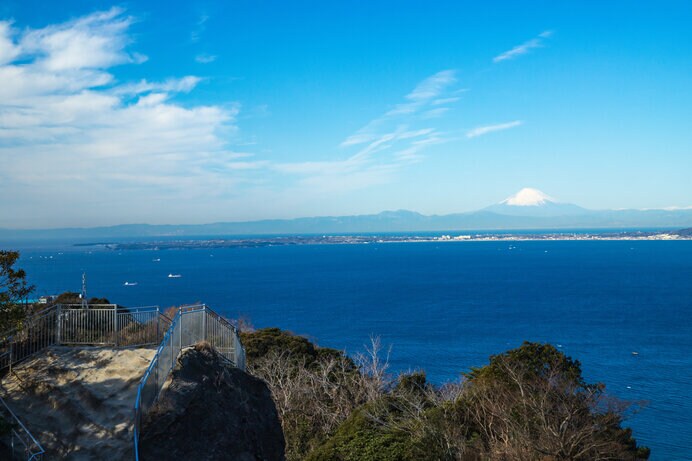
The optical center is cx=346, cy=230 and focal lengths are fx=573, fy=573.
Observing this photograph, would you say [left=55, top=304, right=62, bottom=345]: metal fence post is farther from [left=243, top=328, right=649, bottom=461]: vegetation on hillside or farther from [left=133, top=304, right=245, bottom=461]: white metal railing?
[left=243, top=328, right=649, bottom=461]: vegetation on hillside

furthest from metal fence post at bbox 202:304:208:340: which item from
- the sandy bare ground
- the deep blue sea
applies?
the deep blue sea

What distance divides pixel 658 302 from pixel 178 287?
81.8 metres

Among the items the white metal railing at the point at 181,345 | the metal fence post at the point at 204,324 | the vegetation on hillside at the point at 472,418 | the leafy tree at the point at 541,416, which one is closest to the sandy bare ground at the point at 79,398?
the white metal railing at the point at 181,345

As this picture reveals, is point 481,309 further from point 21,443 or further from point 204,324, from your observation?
point 21,443

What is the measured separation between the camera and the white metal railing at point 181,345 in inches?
386

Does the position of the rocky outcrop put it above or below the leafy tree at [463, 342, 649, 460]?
above

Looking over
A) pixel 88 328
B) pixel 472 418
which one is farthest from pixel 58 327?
pixel 472 418

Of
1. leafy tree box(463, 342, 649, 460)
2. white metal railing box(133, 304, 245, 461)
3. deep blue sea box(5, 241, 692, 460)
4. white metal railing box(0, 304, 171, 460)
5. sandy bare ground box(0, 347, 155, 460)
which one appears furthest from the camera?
deep blue sea box(5, 241, 692, 460)

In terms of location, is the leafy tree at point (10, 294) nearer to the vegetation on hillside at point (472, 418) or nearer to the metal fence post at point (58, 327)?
the metal fence post at point (58, 327)

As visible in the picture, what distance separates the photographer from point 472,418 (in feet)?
66.2

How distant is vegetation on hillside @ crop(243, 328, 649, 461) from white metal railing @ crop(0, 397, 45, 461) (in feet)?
35.8

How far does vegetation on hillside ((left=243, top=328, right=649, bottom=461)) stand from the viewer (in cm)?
1691

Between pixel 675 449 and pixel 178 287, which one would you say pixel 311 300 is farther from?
pixel 675 449

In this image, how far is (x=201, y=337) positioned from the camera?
512 inches
